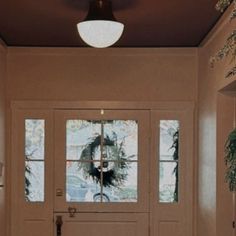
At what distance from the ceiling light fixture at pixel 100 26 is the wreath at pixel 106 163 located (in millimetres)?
1905

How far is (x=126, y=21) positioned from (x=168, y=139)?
5.19 ft

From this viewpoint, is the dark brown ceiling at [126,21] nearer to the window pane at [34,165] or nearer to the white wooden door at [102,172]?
the white wooden door at [102,172]

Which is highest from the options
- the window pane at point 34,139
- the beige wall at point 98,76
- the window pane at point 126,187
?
the beige wall at point 98,76

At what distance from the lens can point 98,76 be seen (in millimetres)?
4840

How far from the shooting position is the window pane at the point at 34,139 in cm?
483

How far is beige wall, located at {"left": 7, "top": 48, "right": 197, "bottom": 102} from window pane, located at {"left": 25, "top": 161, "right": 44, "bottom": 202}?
0.72 meters

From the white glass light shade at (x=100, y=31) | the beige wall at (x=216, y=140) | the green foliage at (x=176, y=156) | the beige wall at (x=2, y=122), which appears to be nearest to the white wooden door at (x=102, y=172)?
the green foliage at (x=176, y=156)

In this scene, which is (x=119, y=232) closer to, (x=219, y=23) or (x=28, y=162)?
(x=28, y=162)

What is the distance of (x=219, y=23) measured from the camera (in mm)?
3711

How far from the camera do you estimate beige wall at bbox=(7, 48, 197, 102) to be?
15.8 ft

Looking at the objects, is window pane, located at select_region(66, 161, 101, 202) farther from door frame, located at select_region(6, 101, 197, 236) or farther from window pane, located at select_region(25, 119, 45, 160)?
door frame, located at select_region(6, 101, 197, 236)

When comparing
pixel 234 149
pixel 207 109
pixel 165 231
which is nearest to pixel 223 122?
pixel 207 109

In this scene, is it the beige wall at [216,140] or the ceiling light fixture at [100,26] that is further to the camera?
the beige wall at [216,140]

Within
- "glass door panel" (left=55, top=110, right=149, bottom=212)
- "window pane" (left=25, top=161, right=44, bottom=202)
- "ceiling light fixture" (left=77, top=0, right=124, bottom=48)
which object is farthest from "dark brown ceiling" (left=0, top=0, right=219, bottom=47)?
"window pane" (left=25, top=161, right=44, bottom=202)
